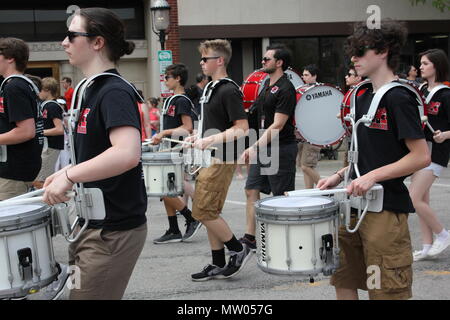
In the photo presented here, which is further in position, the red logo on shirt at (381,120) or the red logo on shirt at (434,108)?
the red logo on shirt at (434,108)

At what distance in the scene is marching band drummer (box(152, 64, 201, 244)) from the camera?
6.85 m

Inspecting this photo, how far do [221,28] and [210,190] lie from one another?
12.3 m

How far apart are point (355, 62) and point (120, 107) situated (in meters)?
1.33

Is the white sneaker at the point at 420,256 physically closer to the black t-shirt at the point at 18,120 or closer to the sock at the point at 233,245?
the sock at the point at 233,245

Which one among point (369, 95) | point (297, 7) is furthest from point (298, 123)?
point (297, 7)

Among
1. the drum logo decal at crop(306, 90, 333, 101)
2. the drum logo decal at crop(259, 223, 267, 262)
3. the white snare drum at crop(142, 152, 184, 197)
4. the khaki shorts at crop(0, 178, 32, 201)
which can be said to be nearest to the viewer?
the drum logo decal at crop(259, 223, 267, 262)

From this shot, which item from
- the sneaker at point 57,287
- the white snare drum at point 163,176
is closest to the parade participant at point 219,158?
the white snare drum at point 163,176

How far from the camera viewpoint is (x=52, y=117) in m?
7.66

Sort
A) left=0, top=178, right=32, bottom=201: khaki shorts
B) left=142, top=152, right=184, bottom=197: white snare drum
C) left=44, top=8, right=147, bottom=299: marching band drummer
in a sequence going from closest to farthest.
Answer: left=44, top=8, right=147, bottom=299: marching band drummer, left=0, top=178, right=32, bottom=201: khaki shorts, left=142, top=152, right=184, bottom=197: white snare drum

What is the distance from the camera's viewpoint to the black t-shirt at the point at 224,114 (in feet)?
16.7

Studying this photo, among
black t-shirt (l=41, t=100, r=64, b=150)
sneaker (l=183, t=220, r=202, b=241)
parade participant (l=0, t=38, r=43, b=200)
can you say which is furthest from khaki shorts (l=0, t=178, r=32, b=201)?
black t-shirt (l=41, t=100, r=64, b=150)

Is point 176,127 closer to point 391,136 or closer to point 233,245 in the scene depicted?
point 233,245

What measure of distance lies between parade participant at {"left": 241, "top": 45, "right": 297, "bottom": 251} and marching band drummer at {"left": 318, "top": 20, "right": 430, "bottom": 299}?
7.60 ft

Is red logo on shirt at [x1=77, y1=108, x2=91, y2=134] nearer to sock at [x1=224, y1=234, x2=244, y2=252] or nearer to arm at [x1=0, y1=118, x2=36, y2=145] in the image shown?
arm at [x1=0, y1=118, x2=36, y2=145]
